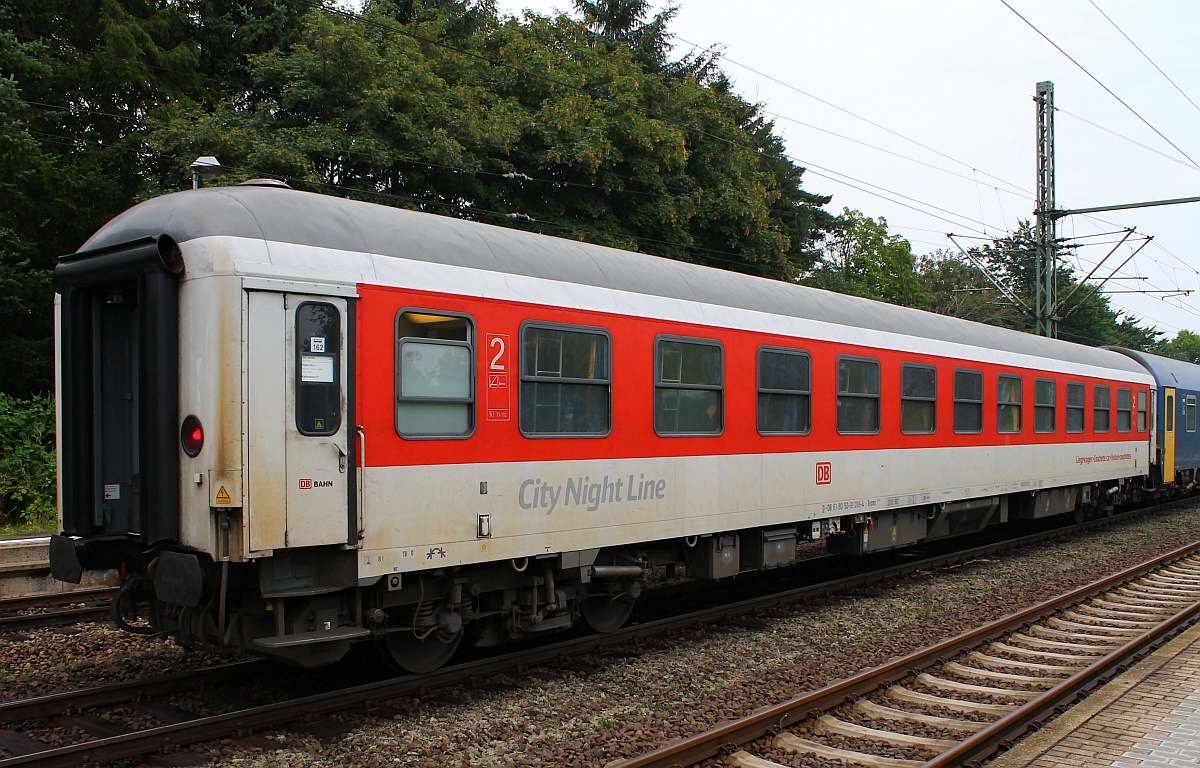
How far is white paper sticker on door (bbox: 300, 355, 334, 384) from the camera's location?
6.06 m

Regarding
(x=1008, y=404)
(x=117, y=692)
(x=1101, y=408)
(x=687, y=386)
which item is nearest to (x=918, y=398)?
(x=1008, y=404)

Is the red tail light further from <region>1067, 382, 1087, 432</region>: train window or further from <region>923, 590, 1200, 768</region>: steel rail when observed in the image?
<region>1067, 382, 1087, 432</region>: train window

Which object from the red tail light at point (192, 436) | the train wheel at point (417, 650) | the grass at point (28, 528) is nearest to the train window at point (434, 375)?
the red tail light at point (192, 436)

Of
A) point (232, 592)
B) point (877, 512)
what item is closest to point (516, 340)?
point (232, 592)

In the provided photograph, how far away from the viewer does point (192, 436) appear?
5.91 metres

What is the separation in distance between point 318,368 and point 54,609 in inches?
219

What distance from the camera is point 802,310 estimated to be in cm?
1040

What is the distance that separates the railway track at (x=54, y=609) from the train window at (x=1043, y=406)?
43.5 ft

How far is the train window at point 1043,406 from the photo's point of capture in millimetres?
15258

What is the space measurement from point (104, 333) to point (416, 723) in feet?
11.5

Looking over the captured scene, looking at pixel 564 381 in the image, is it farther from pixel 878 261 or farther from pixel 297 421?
pixel 878 261

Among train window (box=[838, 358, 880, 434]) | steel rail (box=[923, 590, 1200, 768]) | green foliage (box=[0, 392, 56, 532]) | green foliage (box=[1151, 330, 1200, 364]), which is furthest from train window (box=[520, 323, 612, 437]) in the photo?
green foliage (box=[1151, 330, 1200, 364])

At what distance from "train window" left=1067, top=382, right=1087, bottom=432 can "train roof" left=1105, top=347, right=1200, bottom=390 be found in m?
4.35

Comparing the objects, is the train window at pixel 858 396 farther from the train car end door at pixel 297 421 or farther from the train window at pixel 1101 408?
the train window at pixel 1101 408
